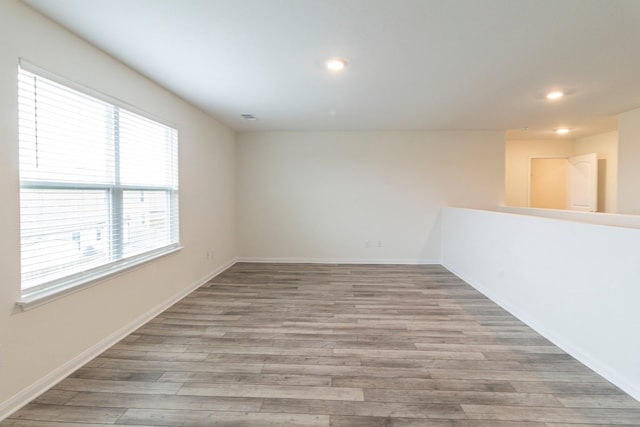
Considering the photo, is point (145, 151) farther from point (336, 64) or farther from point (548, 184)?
point (548, 184)

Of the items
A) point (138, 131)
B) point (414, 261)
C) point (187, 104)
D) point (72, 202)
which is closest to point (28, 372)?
point (72, 202)

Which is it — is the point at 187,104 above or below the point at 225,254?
above

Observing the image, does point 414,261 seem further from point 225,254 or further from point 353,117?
point 225,254

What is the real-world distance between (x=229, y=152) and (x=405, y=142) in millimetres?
3219

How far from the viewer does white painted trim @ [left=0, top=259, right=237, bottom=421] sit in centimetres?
185

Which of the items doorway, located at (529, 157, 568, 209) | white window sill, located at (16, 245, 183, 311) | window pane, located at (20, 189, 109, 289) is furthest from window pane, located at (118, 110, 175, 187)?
doorway, located at (529, 157, 568, 209)

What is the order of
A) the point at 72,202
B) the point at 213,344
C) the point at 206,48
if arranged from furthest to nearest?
the point at 213,344 → the point at 206,48 → the point at 72,202

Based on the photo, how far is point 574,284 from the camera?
250 centimetres

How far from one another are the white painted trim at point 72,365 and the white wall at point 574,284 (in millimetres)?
3807

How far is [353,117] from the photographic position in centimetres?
469

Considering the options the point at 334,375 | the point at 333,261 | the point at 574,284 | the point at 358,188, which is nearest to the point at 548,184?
the point at 358,188

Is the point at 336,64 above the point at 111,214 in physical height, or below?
above

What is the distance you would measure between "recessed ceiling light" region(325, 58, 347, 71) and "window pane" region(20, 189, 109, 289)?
2.26 metres

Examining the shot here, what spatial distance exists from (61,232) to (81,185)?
385 mm
